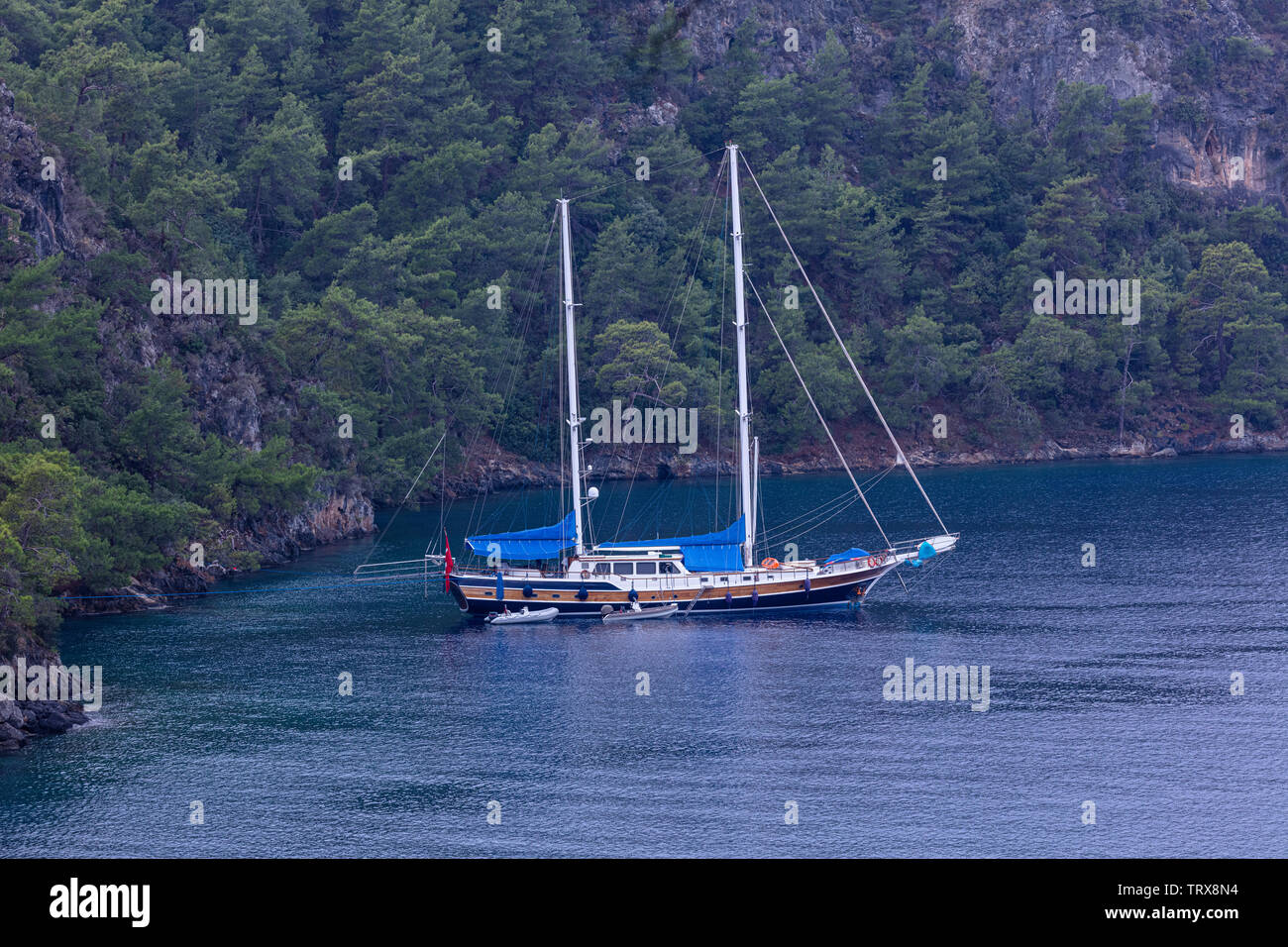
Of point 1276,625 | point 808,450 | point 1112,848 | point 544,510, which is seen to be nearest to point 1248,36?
point 808,450

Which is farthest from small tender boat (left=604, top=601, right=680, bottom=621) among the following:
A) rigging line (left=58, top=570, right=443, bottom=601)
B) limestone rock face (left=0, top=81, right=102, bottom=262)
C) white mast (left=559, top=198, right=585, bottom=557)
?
limestone rock face (left=0, top=81, right=102, bottom=262)

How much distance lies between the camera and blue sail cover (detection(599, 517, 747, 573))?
66.1 metres

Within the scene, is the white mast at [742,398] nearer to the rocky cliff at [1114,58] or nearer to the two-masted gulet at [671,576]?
the two-masted gulet at [671,576]

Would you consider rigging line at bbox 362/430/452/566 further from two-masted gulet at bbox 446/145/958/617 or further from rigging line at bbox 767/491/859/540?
rigging line at bbox 767/491/859/540

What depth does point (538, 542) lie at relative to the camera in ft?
220

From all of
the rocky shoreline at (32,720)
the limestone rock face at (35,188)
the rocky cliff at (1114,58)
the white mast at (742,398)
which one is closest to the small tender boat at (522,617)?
the white mast at (742,398)

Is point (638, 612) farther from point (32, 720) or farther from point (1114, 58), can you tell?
point (1114, 58)

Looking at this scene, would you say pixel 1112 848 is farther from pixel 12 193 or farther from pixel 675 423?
pixel 675 423

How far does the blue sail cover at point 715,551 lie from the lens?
66.1m

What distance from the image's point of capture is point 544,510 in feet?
316

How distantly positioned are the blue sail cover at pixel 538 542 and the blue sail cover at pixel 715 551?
3781mm

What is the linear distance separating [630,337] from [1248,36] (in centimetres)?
Answer: 8930

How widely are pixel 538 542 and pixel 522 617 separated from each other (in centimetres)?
348

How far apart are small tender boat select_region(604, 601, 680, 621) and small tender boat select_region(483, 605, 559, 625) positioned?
254 centimetres
